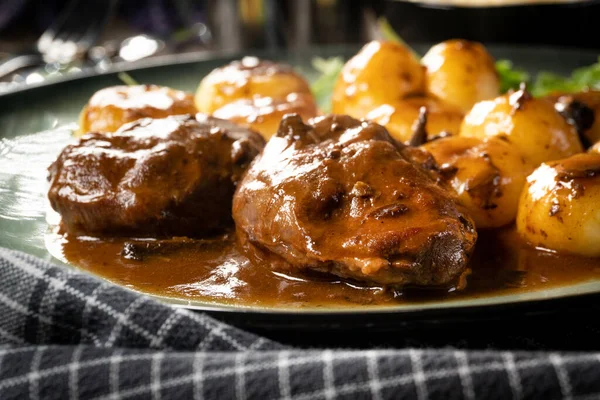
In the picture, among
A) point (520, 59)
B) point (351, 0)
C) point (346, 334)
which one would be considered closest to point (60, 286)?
point (346, 334)

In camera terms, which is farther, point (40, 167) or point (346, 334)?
point (40, 167)

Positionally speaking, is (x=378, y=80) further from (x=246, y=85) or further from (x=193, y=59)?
(x=193, y=59)

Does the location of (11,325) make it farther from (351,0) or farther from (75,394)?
(351,0)

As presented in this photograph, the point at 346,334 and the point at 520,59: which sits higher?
the point at 346,334

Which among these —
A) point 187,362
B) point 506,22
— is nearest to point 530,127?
point 187,362

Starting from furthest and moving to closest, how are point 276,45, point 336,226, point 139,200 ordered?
point 276,45 → point 139,200 → point 336,226

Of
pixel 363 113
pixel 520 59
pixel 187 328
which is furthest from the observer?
pixel 520 59

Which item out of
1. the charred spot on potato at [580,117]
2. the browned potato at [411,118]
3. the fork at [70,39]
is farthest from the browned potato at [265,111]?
the fork at [70,39]

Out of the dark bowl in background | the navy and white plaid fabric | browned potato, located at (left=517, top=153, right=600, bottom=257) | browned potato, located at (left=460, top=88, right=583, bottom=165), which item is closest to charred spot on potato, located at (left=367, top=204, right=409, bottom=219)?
the navy and white plaid fabric
